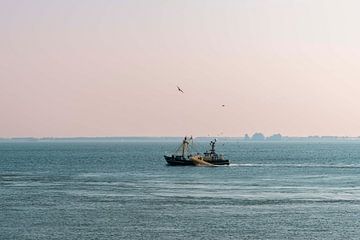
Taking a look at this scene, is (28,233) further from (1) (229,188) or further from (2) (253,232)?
(1) (229,188)

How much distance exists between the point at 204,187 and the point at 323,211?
4300cm

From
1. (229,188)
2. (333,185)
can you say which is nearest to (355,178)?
(333,185)

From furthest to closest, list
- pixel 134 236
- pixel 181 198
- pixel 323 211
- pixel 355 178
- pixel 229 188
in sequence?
pixel 355 178
pixel 229 188
pixel 181 198
pixel 323 211
pixel 134 236

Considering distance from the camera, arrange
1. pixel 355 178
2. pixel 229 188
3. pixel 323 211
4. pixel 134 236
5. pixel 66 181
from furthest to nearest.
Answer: pixel 355 178 → pixel 66 181 → pixel 229 188 → pixel 323 211 → pixel 134 236

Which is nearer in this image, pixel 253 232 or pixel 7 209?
pixel 253 232

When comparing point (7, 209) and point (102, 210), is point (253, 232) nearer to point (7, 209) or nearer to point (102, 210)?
point (102, 210)

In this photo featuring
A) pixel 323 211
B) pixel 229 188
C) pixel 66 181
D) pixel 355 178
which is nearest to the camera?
pixel 323 211


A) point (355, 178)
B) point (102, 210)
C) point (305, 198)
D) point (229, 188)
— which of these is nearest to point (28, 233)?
point (102, 210)

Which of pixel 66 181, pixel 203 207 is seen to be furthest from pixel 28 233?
pixel 66 181

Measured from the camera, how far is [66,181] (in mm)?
157875

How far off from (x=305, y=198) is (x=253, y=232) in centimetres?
3666

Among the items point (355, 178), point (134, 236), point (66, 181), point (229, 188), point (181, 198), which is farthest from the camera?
point (355, 178)

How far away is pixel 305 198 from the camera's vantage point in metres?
120

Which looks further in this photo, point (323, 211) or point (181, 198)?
point (181, 198)
